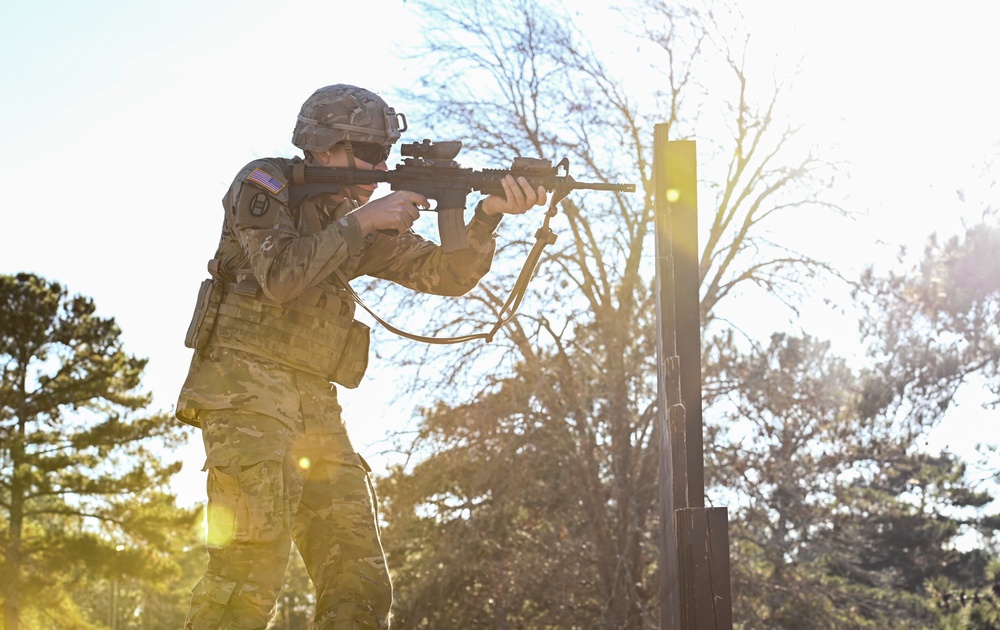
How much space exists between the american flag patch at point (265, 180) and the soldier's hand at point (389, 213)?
0.90 feet

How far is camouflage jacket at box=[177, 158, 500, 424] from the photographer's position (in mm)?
3842

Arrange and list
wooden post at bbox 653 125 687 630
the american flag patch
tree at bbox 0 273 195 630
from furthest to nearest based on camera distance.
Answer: tree at bbox 0 273 195 630
the american flag patch
wooden post at bbox 653 125 687 630

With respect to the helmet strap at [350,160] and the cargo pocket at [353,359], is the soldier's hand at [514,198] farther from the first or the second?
the cargo pocket at [353,359]

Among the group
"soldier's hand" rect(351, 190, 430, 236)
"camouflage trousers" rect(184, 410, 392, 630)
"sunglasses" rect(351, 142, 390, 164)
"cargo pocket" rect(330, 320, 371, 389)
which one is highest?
"sunglasses" rect(351, 142, 390, 164)

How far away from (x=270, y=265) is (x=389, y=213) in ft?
1.51

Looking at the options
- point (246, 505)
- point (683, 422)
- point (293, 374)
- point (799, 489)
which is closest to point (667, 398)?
point (683, 422)

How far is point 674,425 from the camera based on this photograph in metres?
3.59

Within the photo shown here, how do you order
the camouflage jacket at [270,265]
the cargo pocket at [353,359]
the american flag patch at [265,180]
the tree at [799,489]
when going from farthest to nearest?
1. the tree at [799,489]
2. the cargo pocket at [353,359]
3. the american flag patch at [265,180]
4. the camouflage jacket at [270,265]

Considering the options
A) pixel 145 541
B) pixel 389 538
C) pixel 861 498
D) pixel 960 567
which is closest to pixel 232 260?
pixel 389 538

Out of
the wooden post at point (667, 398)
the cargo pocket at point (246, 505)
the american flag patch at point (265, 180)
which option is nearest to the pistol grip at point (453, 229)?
the american flag patch at point (265, 180)

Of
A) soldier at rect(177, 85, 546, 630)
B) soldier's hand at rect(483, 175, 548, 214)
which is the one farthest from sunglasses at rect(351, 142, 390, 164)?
soldier's hand at rect(483, 175, 548, 214)

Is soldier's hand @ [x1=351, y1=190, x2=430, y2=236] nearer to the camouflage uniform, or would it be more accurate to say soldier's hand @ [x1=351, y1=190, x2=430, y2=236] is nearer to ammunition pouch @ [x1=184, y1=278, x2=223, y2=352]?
the camouflage uniform

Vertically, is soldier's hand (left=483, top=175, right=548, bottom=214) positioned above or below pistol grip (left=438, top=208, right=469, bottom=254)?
above

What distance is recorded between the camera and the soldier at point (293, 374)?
3.72m
